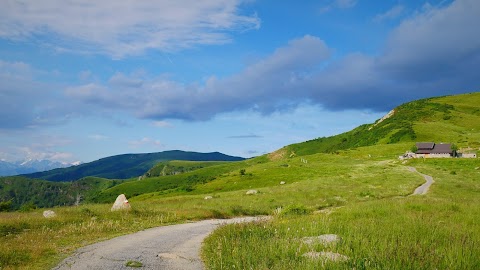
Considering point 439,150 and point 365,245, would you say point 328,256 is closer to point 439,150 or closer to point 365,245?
point 365,245

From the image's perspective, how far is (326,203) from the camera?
141ft

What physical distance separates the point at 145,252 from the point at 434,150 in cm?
13754

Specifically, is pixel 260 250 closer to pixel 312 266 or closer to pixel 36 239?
pixel 312 266

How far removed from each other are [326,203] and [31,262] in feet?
111

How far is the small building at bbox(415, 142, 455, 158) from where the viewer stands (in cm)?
12975

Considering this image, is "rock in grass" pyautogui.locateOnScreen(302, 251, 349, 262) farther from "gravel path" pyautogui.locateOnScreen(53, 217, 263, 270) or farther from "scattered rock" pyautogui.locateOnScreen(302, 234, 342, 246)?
"gravel path" pyautogui.locateOnScreen(53, 217, 263, 270)

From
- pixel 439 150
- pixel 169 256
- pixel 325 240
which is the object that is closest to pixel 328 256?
pixel 325 240

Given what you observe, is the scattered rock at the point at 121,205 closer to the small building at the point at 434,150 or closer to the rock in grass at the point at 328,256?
the rock in grass at the point at 328,256

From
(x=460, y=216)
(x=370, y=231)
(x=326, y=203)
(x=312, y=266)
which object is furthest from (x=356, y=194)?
(x=312, y=266)

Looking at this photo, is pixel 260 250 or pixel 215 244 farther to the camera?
pixel 215 244

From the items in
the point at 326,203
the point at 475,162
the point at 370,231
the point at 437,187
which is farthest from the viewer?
the point at 475,162

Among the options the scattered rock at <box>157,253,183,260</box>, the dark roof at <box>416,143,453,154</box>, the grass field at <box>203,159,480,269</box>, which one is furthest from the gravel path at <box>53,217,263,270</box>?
the dark roof at <box>416,143,453,154</box>

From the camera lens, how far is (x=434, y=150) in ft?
435

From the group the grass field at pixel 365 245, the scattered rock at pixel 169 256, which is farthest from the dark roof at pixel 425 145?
the scattered rock at pixel 169 256
